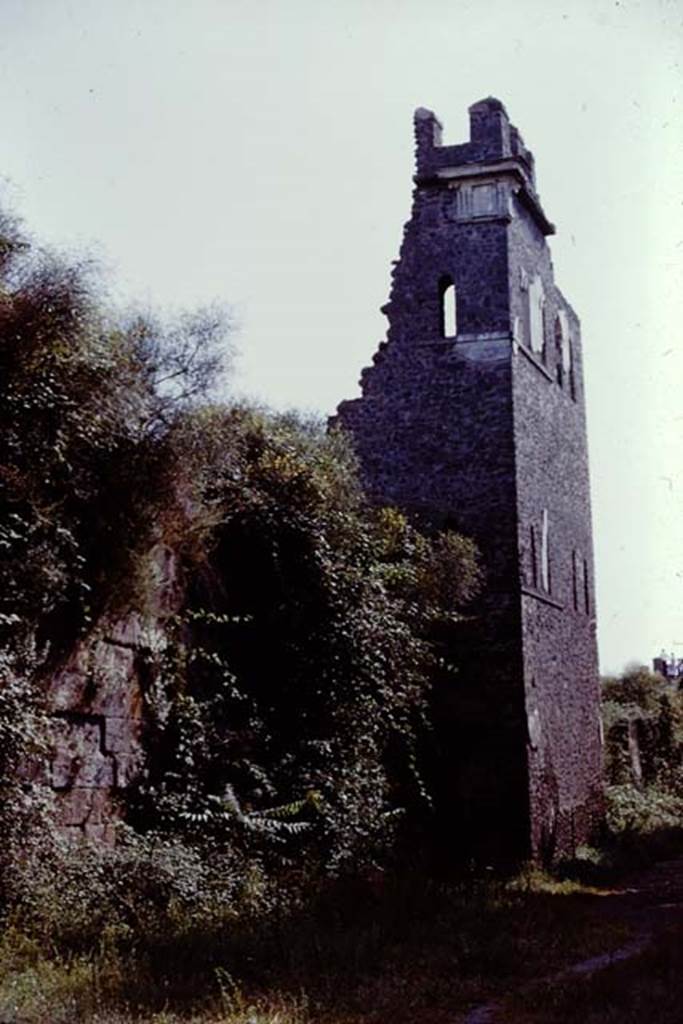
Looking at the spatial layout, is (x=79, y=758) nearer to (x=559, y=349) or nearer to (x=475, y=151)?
(x=475, y=151)

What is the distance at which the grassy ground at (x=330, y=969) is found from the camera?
7.29 meters

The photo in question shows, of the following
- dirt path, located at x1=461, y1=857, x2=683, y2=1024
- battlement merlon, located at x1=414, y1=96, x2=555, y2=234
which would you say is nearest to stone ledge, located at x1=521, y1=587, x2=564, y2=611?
dirt path, located at x1=461, y1=857, x2=683, y2=1024

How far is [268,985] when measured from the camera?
8375 mm

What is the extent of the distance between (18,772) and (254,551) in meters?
4.38

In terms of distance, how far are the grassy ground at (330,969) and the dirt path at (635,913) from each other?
17 centimetres

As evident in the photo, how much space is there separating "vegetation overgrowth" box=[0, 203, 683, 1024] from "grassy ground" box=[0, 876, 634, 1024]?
0.09 feet

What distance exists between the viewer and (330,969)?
29.4ft

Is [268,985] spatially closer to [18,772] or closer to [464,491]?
[18,772]

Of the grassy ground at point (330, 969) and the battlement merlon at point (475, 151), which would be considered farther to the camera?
the battlement merlon at point (475, 151)

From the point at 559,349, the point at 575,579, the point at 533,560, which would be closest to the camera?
A: the point at 533,560

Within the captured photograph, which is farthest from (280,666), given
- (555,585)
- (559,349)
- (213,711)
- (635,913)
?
(559,349)

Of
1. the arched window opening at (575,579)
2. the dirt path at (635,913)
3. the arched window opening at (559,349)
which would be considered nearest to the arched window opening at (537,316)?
the arched window opening at (559,349)

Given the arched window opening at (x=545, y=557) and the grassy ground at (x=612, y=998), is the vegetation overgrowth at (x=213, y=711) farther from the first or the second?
the arched window opening at (x=545, y=557)

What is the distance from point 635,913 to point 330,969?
21.4 ft
